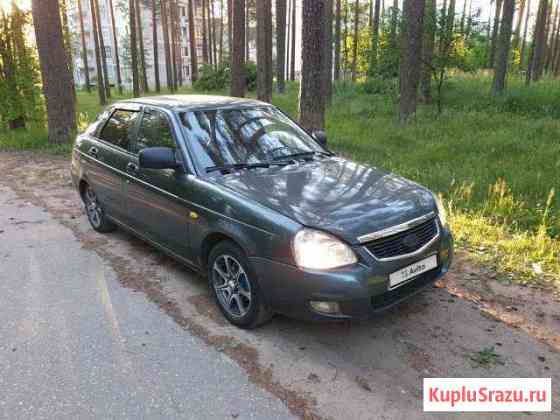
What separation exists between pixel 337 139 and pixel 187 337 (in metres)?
8.28

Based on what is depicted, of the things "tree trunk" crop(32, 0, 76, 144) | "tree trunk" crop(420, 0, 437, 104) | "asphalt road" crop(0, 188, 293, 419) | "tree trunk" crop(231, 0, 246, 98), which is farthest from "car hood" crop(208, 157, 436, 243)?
"tree trunk" crop(420, 0, 437, 104)

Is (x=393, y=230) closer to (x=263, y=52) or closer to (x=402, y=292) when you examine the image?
(x=402, y=292)

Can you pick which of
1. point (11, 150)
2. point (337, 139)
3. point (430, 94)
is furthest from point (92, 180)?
point (430, 94)

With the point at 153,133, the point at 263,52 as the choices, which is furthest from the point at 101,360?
the point at 263,52

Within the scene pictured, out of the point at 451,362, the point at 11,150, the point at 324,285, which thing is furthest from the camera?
the point at 11,150

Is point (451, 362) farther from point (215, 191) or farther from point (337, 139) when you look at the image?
point (337, 139)

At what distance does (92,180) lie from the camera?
5.74 m

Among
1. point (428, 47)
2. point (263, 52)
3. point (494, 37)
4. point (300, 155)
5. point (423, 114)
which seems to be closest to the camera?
point (300, 155)

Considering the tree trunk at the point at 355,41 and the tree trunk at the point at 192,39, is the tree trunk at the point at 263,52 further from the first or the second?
the tree trunk at the point at 355,41

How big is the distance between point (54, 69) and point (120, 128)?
7988 mm

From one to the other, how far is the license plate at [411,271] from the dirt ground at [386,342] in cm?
54

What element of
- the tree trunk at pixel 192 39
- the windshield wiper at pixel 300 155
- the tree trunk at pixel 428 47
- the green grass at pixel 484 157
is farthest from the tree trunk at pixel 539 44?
the windshield wiper at pixel 300 155

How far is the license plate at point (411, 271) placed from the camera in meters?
3.28

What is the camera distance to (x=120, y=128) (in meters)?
5.27
